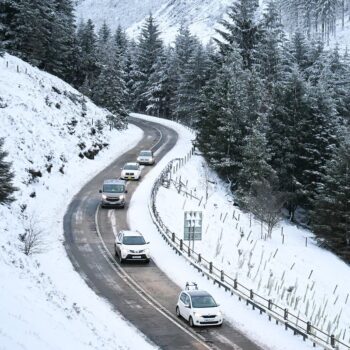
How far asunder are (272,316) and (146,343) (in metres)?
6.10

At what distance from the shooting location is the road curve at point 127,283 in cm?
2070

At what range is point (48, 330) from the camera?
45.4ft

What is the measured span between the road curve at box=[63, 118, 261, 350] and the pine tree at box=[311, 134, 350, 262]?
1623 centimetres

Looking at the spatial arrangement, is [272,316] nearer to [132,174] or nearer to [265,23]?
[132,174]

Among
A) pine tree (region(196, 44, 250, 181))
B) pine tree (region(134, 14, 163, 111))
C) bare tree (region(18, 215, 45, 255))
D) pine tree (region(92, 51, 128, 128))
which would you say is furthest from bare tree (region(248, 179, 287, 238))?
pine tree (region(134, 14, 163, 111))

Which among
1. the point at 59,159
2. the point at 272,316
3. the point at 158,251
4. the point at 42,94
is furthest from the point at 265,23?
the point at 272,316

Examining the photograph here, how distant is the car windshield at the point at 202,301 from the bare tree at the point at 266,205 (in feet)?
71.0

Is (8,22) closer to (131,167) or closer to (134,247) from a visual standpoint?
(131,167)

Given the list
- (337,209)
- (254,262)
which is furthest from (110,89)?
(254,262)

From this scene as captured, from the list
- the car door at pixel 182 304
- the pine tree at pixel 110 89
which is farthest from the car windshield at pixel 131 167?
the car door at pixel 182 304

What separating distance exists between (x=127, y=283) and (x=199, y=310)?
6082 mm

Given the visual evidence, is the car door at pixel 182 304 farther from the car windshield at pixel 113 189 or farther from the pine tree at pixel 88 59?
the pine tree at pixel 88 59

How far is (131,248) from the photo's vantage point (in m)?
29.7

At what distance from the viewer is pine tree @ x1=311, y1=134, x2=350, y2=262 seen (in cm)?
4391
